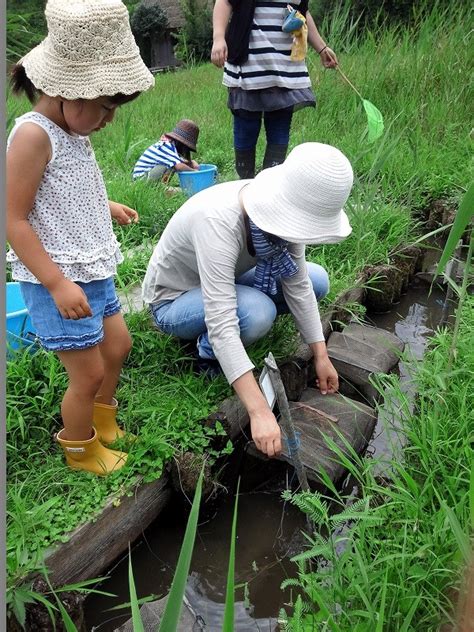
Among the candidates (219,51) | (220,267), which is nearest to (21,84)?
(220,267)

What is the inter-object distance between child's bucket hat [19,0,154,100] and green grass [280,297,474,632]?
1.09 m

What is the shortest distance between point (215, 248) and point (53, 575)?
39.8 inches


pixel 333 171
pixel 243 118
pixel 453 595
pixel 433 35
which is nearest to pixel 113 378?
pixel 333 171

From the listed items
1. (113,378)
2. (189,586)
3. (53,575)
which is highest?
(113,378)

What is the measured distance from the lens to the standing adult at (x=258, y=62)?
3139 mm

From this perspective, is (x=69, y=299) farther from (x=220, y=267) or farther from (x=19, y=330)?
(x=19, y=330)

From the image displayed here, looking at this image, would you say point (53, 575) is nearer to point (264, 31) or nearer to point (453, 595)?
point (453, 595)

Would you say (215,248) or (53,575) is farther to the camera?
(215,248)

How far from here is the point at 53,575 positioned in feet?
4.96

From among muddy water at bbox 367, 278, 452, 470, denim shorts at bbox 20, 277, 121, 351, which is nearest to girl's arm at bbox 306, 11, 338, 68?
muddy water at bbox 367, 278, 452, 470

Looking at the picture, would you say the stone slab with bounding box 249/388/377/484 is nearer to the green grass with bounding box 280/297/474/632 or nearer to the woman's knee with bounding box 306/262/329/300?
the green grass with bounding box 280/297/474/632

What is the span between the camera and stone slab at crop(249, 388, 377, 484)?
1.96 meters

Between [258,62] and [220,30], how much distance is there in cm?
26

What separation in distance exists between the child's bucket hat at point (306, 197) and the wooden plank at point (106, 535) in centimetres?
85
